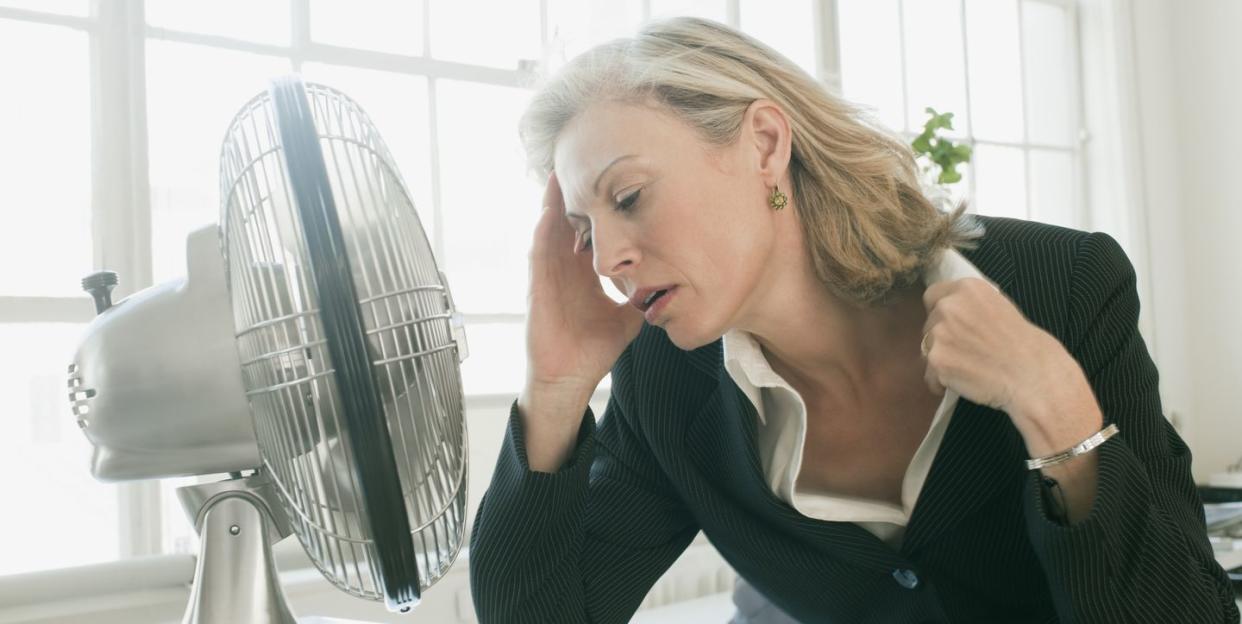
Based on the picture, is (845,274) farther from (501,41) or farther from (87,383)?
(501,41)

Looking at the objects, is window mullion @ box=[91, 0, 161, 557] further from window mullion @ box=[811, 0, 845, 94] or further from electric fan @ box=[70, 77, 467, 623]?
window mullion @ box=[811, 0, 845, 94]

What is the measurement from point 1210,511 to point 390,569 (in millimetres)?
2964

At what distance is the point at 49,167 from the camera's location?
197cm

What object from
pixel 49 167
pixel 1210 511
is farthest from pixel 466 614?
pixel 1210 511

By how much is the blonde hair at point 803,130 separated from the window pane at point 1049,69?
3333 mm

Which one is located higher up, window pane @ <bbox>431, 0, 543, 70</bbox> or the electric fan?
window pane @ <bbox>431, 0, 543, 70</bbox>

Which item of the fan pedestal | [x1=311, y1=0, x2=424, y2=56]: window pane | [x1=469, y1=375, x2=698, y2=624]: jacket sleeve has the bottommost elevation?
[x1=469, y1=375, x2=698, y2=624]: jacket sleeve

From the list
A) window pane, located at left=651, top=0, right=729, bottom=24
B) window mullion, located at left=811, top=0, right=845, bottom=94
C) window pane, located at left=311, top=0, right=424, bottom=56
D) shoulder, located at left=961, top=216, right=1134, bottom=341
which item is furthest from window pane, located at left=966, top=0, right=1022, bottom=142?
shoulder, located at left=961, top=216, right=1134, bottom=341

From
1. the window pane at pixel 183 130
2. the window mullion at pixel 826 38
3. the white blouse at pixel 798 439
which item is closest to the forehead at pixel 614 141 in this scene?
the white blouse at pixel 798 439

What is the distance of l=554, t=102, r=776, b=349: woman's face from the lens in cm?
113

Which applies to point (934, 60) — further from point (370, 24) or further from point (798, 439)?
point (798, 439)

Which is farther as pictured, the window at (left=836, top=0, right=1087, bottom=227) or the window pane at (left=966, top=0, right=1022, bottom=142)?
the window pane at (left=966, top=0, right=1022, bottom=142)

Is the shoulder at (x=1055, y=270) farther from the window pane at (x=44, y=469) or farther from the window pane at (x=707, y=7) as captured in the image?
the window pane at (x=707, y=7)

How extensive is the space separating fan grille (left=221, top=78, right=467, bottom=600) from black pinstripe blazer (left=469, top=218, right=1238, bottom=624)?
0.38m
